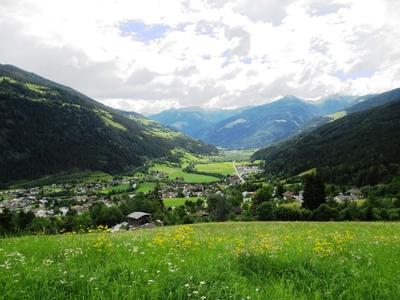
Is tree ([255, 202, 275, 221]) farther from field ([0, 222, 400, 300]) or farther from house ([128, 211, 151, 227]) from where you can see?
field ([0, 222, 400, 300])

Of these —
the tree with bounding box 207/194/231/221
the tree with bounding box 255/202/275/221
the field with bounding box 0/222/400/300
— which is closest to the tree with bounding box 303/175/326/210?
the tree with bounding box 255/202/275/221

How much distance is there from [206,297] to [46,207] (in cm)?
19874

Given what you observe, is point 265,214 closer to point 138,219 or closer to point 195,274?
point 138,219

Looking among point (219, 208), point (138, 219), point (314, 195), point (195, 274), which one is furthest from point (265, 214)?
point (195, 274)

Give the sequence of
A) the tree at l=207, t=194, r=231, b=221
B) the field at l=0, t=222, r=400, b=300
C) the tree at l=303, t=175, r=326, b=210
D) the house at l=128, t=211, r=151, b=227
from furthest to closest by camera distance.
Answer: the tree at l=207, t=194, r=231, b=221 < the house at l=128, t=211, r=151, b=227 < the tree at l=303, t=175, r=326, b=210 < the field at l=0, t=222, r=400, b=300

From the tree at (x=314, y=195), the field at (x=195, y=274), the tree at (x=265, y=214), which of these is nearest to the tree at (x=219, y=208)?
the tree at (x=265, y=214)

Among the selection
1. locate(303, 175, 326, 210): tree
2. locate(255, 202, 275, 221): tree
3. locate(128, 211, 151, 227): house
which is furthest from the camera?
locate(128, 211, 151, 227): house

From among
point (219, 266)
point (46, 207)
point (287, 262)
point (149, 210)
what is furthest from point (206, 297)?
point (46, 207)

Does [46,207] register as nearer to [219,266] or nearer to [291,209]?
[291,209]

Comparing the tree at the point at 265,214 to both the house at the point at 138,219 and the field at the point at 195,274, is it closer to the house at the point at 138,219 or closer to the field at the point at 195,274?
the house at the point at 138,219

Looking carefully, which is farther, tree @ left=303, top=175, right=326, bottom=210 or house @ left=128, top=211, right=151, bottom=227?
house @ left=128, top=211, right=151, bottom=227

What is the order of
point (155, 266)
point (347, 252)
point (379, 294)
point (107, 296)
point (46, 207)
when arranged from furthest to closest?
point (46, 207) < point (347, 252) < point (155, 266) < point (379, 294) < point (107, 296)

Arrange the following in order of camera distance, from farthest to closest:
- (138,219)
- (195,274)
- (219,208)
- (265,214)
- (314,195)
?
(219,208), (138,219), (314,195), (265,214), (195,274)

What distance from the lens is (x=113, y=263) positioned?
8211 mm
